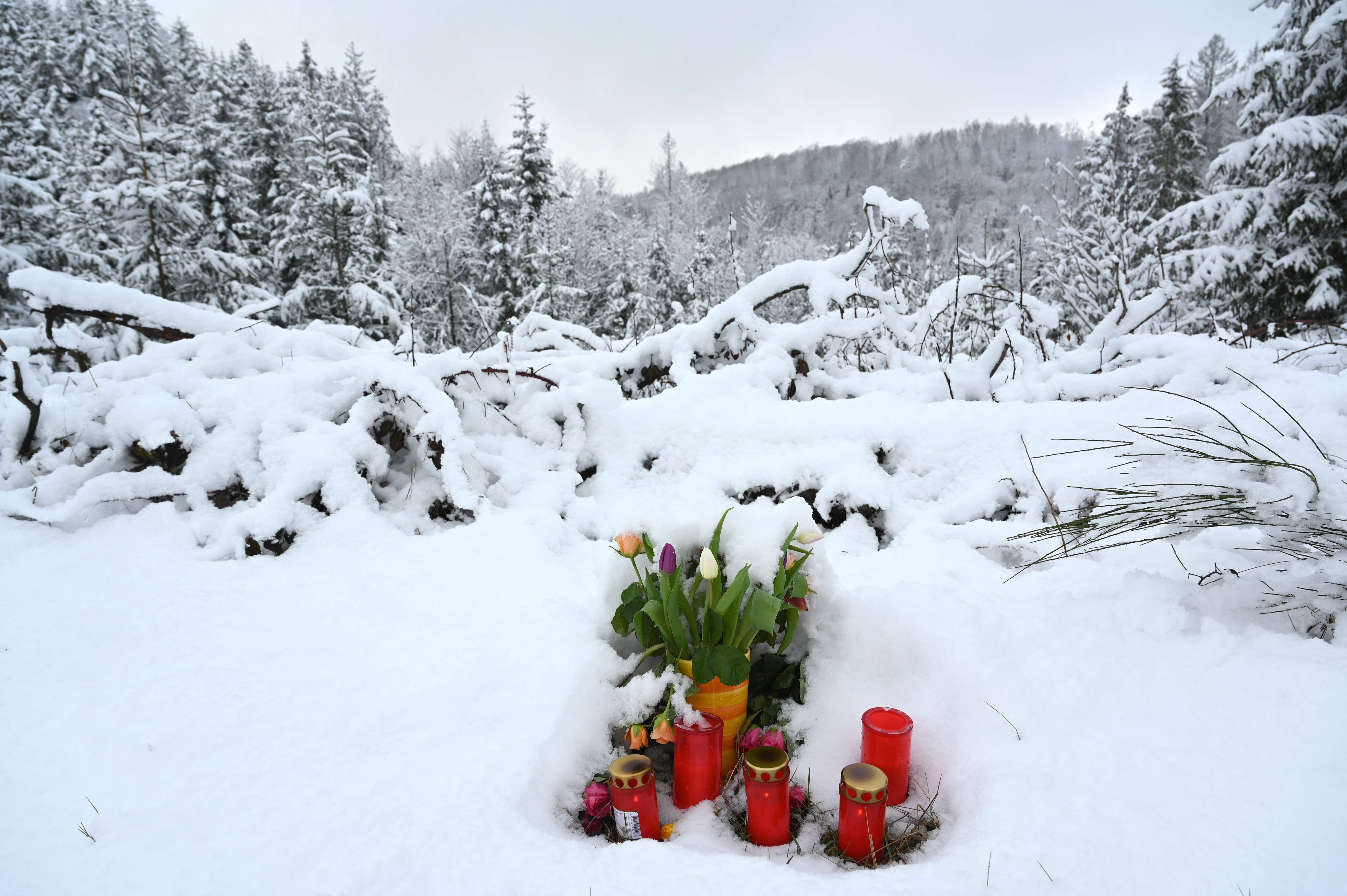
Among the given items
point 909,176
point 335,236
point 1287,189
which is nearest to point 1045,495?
point 1287,189

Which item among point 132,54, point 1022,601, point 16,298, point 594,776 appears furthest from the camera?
point 16,298

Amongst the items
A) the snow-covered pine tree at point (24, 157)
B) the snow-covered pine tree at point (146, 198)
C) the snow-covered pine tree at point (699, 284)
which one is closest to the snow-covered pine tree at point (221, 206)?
the snow-covered pine tree at point (146, 198)

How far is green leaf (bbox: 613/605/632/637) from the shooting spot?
54.1 inches

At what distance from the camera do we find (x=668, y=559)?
127cm

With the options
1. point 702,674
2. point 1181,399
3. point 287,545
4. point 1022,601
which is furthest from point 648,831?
point 1181,399

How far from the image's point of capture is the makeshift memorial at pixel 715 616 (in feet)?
4.03

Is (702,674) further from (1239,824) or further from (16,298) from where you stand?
(16,298)

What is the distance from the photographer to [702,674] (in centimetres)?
122

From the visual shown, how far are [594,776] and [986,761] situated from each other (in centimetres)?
74

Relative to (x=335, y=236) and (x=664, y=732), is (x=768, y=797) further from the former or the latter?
(x=335, y=236)

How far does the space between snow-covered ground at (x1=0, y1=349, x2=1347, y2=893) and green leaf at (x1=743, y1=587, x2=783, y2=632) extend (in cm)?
17

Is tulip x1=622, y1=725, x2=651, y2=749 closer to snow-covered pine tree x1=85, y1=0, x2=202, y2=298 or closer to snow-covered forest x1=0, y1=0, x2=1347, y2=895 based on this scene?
snow-covered forest x1=0, y1=0, x2=1347, y2=895

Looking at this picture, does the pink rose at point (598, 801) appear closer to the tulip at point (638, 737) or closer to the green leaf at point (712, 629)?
the tulip at point (638, 737)

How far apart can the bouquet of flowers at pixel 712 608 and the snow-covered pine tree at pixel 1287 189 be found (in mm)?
7396
